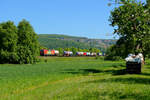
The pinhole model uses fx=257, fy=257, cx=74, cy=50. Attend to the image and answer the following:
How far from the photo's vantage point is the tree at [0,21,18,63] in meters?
79.0

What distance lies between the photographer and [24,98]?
1498 cm

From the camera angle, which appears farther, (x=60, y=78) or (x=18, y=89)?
(x=60, y=78)

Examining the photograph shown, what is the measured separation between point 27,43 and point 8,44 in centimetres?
605

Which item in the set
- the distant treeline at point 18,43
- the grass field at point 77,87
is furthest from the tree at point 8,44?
the grass field at point 77,87

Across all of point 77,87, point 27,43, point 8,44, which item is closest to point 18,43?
point 27,43

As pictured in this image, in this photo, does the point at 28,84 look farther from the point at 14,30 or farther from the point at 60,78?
the point at 14,30

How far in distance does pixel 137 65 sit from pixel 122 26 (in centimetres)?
538

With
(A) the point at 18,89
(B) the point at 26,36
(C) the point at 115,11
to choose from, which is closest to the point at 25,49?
(B) the point at 26,36

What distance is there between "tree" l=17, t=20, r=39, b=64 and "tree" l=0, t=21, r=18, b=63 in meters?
2.19

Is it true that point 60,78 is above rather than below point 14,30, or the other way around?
below

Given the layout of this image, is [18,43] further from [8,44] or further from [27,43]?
[8,44]

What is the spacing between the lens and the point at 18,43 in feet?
275

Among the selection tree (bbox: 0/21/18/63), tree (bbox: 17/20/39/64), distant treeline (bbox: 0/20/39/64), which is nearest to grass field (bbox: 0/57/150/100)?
tree (bbox: 0/21/18/63)

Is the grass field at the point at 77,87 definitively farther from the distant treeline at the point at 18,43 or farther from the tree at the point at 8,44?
the distant treeline at the point at 18,43
